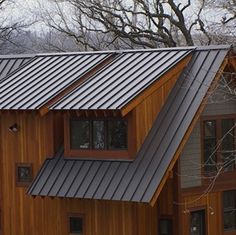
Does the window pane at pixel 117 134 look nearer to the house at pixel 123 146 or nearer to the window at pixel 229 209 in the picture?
the house at pixel 123 146

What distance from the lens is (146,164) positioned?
1850 centimetres

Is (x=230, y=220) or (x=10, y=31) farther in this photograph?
(x=10, y=31)

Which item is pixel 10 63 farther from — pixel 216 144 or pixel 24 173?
pixel 216 144

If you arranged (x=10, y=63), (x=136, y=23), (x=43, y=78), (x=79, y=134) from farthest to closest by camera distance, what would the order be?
(x=136, y=23), (x=10, y=63), (x=43, y=78), (x=79, y=134)

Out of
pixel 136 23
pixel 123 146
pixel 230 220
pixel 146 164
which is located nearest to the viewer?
pixel 146 164

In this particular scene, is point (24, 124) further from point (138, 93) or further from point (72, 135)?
point (138, 93)

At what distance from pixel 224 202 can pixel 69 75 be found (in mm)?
5801

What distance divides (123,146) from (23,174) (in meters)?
3.67

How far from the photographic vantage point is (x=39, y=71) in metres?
22.2

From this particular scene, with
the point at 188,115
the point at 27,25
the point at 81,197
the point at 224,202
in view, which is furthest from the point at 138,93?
the point at 27,25

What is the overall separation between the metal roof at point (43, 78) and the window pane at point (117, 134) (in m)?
1.95

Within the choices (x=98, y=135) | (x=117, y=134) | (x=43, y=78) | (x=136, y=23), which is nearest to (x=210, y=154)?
(x=117, y=134)

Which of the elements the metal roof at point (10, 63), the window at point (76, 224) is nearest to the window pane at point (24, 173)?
the window at point (76, 224)

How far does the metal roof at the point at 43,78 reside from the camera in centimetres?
2038
